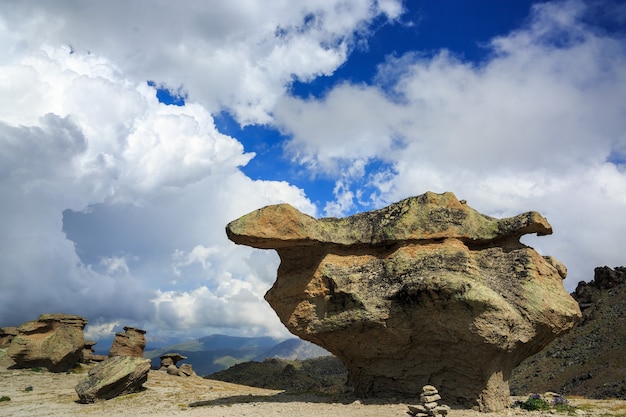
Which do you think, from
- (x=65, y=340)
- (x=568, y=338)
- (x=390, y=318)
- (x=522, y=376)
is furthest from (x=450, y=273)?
(x=568, y=338)

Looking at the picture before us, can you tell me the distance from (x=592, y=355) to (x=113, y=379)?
51.2 m

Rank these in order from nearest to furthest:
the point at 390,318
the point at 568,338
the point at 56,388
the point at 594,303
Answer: the point at 390,318, the point at 56,388, the point at 568,338, the point at 594,303

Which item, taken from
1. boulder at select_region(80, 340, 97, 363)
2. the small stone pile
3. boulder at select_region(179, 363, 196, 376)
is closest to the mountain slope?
the small stone pile

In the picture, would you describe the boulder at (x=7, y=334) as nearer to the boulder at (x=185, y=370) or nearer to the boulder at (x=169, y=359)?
the boulder at (x=169, y=359)

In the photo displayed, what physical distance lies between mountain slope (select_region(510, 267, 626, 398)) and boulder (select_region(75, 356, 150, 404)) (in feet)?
116

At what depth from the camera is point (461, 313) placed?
622 inches

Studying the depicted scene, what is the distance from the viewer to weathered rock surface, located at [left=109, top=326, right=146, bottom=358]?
4881 centimetres

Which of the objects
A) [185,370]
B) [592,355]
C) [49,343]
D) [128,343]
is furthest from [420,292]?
[592,355]

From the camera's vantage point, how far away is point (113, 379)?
24.5 m

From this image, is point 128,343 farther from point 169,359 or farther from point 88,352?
point 169,359

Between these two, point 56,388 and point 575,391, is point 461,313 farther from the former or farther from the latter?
point 575,391

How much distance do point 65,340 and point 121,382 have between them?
1949 centimetres

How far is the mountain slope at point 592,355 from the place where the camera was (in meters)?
40.4

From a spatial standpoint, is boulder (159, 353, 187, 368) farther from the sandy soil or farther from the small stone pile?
the small stone pile
